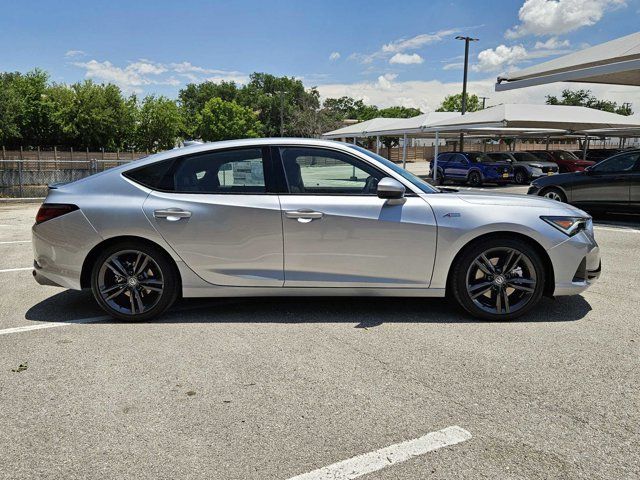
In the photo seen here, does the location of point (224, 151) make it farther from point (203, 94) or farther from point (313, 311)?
point (203, 94)

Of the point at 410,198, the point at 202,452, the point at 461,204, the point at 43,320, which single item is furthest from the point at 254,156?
the point at 202,452

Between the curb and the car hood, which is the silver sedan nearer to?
the car hood

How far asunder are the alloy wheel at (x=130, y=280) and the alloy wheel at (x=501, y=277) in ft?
8.82

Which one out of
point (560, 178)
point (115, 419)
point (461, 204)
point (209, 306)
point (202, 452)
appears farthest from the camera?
point (560, 178)

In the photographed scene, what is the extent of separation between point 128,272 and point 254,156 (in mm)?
1479

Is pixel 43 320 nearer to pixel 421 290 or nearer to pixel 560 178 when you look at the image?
pixel 421 290

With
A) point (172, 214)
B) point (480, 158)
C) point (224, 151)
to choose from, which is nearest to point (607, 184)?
point (224, 151)

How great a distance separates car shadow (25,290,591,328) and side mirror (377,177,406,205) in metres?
1.05

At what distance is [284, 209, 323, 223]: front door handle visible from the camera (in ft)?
14.7

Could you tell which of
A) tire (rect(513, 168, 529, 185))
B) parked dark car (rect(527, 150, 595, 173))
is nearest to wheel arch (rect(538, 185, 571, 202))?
tire (rect(513, 168, 529, 185))

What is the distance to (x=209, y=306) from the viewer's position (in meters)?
5.23

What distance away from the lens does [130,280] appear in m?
4.66

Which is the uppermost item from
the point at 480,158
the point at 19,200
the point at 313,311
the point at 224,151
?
the point at 480,158

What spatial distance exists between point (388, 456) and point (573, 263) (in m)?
2.79
